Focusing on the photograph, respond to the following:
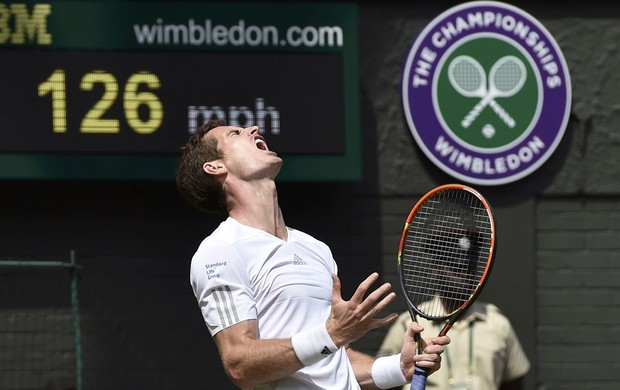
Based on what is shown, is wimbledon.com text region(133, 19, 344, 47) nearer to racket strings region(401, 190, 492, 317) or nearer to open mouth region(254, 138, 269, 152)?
racket strings region(401, 190, 492, 317)

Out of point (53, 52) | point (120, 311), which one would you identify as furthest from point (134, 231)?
point (53, 52)

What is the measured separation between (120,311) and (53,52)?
1459mm

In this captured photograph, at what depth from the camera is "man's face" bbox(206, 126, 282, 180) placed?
4.41 m

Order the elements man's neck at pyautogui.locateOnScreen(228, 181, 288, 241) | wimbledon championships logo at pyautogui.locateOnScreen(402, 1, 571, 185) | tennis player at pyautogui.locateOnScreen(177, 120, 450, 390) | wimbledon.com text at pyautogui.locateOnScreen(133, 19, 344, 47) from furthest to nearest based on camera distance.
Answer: wimbledon championships logo at pyautogui.locateOnScreen(402, 1, 571, 185) < wimbledon.com text at pyautogui.locateOnScreen(133, 19, 344, 47) < man's neck at pyautogui.locateOnScreen(228, 181, 288, 241) < tennis player at pyautogui.locateOnScreen(177, 120, 450, 390)

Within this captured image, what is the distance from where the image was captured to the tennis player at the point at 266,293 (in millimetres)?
3875

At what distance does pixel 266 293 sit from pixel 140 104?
315 cm

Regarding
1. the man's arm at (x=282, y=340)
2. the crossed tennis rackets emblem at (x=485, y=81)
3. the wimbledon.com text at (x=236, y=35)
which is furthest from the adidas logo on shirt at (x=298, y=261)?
the crossed tennis rackets emblem at (x=485, y=81)

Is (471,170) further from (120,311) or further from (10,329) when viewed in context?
(10,329)

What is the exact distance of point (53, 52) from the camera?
23.2 feet

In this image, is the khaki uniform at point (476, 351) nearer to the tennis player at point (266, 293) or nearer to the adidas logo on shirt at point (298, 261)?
the tennis player at point (266, 293)

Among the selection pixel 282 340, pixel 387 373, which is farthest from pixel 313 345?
pixel 387 373

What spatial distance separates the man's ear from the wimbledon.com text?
2862mm

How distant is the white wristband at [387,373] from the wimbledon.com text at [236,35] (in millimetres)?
3161

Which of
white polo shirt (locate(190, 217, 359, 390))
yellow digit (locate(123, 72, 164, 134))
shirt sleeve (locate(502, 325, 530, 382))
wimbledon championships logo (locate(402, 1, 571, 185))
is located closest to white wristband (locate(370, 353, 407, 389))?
white polo shirt (locate(190, 217, 359, 390))
